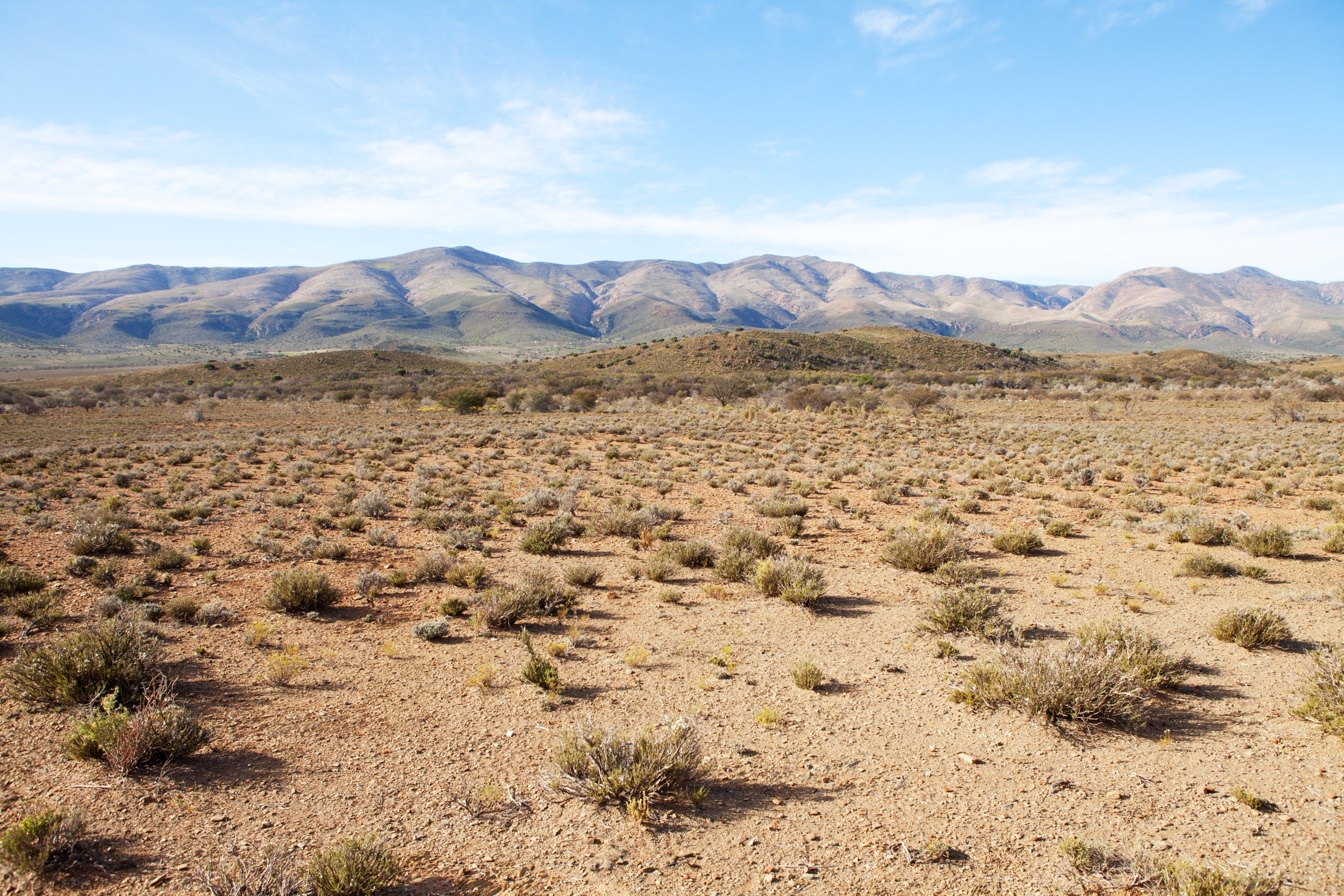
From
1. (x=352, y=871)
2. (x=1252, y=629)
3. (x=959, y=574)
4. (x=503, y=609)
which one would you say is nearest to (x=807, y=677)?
(x=503, y=609)

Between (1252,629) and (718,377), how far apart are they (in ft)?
161

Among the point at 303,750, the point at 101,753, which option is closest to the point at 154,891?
the point at 303,750

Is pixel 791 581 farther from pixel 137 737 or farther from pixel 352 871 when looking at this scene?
pixel 137 737

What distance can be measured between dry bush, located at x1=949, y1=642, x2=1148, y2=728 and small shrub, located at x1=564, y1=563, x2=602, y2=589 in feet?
16.5

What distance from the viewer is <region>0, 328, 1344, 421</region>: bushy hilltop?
4578cm

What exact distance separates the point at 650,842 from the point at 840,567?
6.61 meters

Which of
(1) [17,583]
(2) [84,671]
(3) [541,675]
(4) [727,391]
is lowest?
(3) [541,675]

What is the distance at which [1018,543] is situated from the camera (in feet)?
33.5

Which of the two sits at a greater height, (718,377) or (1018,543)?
(718,377)

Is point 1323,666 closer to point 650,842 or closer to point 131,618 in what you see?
point 650,842

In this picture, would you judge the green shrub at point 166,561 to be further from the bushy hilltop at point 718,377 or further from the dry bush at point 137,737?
the bushy hilltop at point 718,377

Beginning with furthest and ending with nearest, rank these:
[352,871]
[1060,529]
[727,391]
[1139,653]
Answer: [727,391] < [1060,529] < [1139,653] < [352,871]

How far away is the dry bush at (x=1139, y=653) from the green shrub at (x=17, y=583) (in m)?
12.5

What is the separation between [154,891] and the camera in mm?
3387
